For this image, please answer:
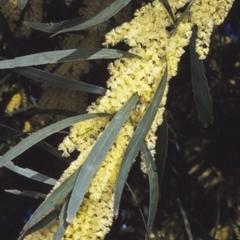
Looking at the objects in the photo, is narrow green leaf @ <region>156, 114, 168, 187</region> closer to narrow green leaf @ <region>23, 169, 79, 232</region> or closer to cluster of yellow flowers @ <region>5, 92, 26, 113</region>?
narrow green leaf @ <region>23, 169, 79, 232</region>

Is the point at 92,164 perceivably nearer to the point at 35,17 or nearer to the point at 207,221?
the point at 35,17

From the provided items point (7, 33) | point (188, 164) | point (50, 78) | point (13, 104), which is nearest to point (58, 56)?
point (50, 78)

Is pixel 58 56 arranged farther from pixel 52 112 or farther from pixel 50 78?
pixel 52 112

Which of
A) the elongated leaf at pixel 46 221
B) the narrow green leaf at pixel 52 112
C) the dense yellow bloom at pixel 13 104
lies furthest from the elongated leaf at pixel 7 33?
the dense yellow bloom at pixel 13 104

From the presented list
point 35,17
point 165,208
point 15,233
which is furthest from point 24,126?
point 35,17

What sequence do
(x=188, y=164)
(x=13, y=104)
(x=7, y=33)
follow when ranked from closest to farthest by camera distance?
1. (x=7, y=33)
2. (x=13, y=104)
3. (x=188, y=164)

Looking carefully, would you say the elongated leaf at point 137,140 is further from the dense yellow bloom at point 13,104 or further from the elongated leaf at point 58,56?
the dense yellow bloom at point 13,104
